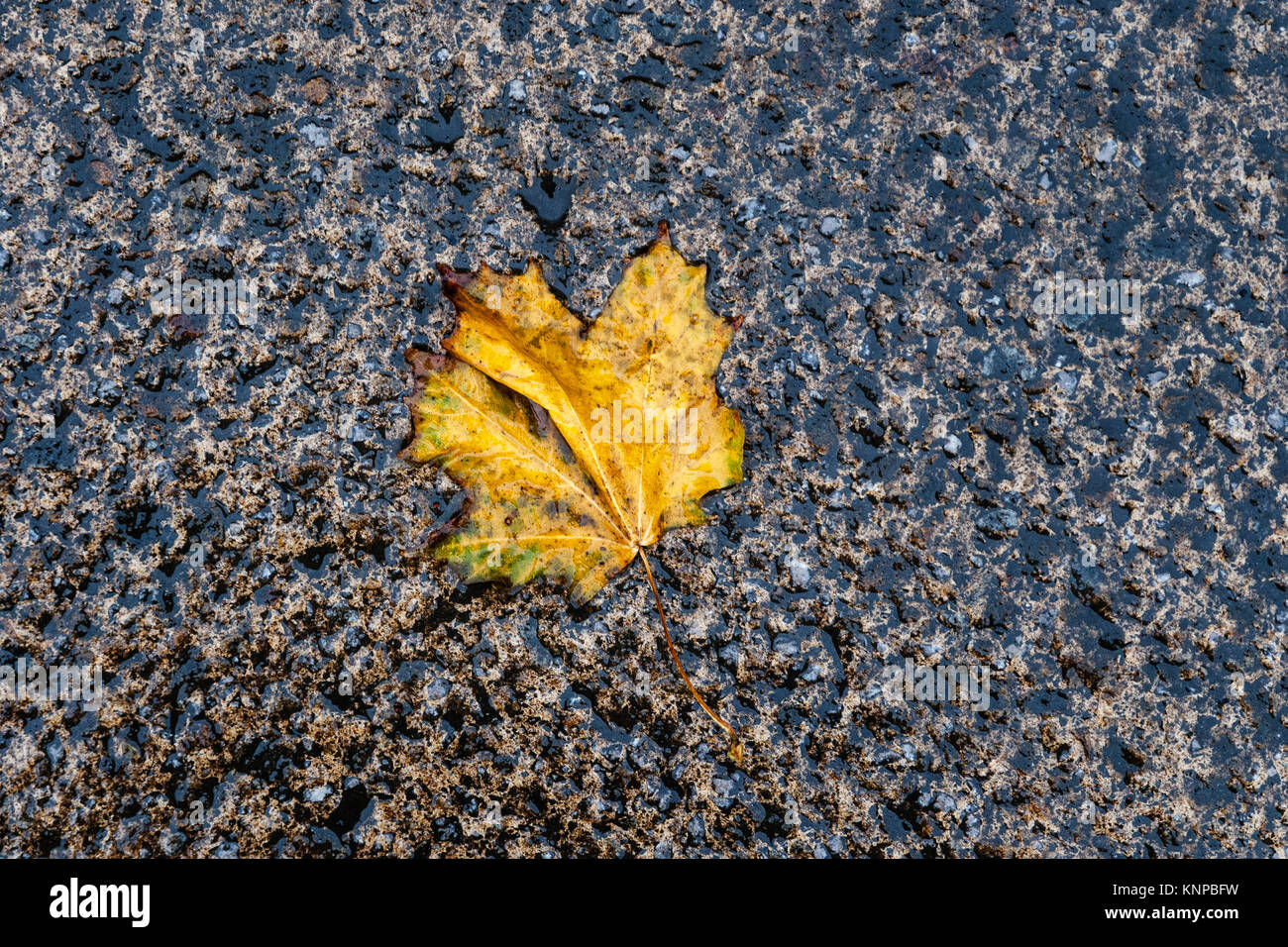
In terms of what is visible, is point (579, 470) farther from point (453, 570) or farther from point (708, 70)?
point (708, 70)

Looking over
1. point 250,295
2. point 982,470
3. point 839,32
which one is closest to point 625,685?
point 982,470

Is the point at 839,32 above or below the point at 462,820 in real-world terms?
above

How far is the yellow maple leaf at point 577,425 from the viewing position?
198cm

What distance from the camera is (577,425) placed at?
77.7 inches

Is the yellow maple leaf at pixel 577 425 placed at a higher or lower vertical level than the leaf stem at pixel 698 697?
higher

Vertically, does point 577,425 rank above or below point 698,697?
above

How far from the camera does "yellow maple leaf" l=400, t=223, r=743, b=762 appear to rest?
6.48 ft

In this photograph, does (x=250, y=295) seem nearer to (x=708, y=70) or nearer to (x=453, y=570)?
(x=453, y=570)

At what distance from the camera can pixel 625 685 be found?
203 centimetres

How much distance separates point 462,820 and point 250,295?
4.17ft

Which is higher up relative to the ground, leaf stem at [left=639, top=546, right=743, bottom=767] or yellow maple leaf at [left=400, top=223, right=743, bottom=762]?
yellow maple leaf at [left=400, top=223, right=743, bottom=762]
